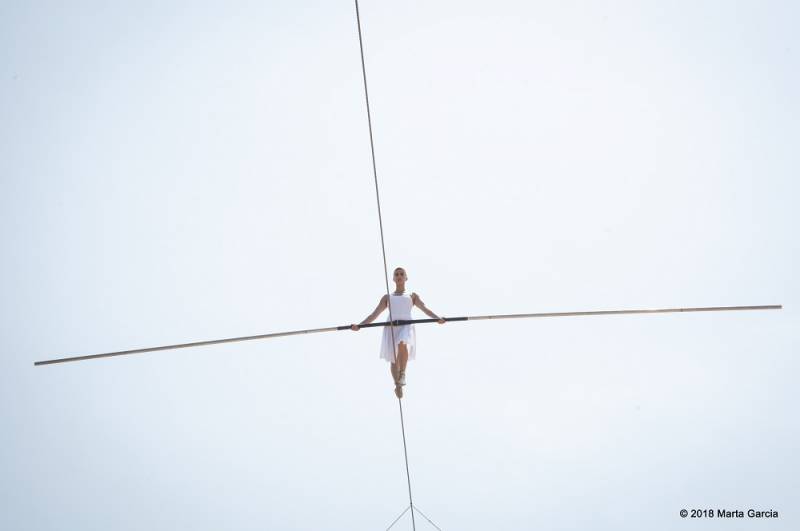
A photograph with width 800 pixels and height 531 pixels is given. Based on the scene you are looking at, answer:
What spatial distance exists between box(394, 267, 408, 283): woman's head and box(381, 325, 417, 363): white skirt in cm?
64

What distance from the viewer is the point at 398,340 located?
8.13 m

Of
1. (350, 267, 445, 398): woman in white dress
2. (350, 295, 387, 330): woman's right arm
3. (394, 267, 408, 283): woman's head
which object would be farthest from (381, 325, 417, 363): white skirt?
(394, 267, 408, 283): woman's head

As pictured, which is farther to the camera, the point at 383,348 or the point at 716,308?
the point at 383,348

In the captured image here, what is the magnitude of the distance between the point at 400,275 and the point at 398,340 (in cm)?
89

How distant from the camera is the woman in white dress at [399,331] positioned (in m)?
8.12

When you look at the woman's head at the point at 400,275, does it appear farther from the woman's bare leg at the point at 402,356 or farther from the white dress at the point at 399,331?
the woman's bare leg at the point at 402,356

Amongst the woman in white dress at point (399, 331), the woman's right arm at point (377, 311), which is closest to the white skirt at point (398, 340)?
the woman in white dress at point (399, 331)

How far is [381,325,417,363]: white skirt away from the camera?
8.16 m

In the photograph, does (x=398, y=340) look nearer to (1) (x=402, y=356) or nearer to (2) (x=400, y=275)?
(1) (x=402, y=356)

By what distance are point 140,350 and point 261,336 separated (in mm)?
1228

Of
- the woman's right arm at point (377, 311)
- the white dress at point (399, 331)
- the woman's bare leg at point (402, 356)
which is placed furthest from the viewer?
the woman's right arm at point (377, 311)

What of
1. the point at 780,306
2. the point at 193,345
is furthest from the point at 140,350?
the point at 780,306

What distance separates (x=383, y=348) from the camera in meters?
8.33

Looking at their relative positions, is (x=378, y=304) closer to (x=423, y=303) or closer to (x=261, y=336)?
(x=423, y=303)
